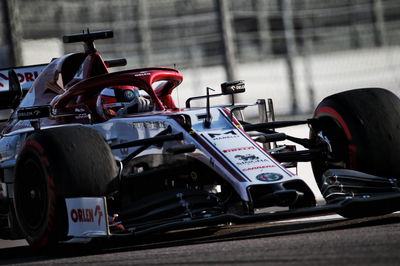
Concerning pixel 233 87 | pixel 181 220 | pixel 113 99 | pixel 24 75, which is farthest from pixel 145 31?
pixel 181 220

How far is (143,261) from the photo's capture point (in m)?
5.65

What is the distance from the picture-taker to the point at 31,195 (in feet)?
22.8

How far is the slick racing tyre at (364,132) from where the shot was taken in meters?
7.14

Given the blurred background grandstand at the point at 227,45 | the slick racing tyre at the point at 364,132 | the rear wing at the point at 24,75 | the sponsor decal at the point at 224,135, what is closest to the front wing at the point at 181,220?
the slick racing tyre at the point at 364,132

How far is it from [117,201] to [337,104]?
75.0 inches

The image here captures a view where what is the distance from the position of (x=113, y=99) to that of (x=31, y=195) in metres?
1.59

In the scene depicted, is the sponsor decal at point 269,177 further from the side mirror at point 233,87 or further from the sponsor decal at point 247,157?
the side mirror at point 233,87

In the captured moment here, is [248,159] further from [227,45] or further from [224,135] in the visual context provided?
[227,45]

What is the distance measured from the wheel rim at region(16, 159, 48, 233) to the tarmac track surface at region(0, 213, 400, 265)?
0.81 feet

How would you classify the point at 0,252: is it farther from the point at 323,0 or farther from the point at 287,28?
the point at 323,0

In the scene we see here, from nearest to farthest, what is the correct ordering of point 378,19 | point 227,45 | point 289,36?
point 227,45, point 289,36, point 378,19

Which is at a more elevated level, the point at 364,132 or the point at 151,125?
the point at 151,125

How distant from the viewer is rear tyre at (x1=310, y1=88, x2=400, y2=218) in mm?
7141

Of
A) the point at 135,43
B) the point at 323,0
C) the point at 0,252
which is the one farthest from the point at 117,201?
the point at 323,0
